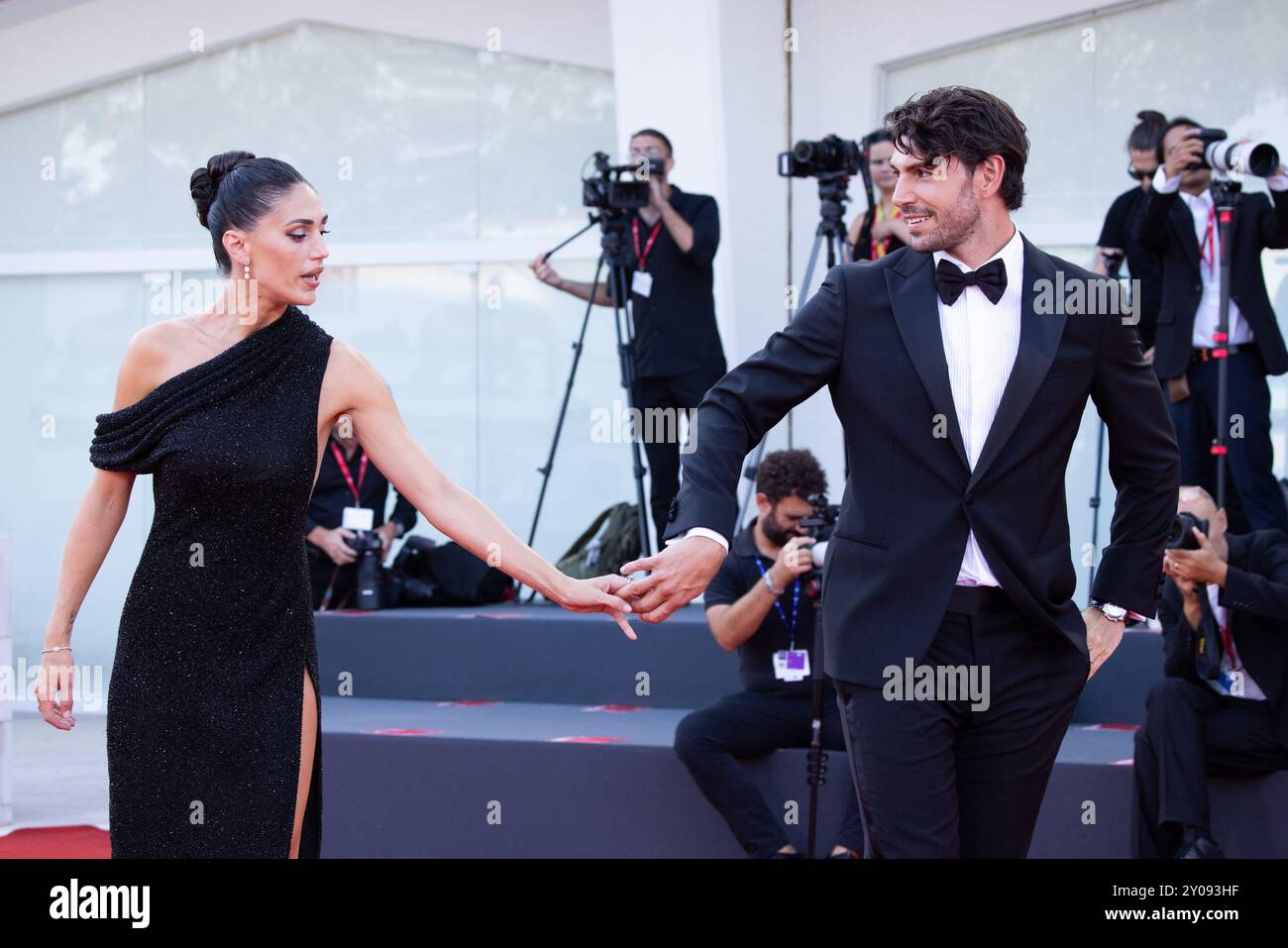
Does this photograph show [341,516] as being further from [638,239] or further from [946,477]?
Result: [946,477]

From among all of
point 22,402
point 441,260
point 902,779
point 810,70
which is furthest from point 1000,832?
point 22,402

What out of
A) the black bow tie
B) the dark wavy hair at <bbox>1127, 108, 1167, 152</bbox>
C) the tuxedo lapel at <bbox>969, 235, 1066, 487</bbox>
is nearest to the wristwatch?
the tuxedo lapel at <bbox>969, 235, 1066, 487</bbox>

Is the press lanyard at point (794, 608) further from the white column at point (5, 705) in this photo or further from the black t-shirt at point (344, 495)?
the white column at point (5, 705)

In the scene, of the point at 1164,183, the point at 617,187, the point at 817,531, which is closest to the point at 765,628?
the point at 817,531

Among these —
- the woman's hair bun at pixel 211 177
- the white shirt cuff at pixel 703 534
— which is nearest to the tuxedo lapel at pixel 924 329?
the white shirt cuff at pixel 703 534

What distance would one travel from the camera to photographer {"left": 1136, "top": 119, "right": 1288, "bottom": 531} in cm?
514

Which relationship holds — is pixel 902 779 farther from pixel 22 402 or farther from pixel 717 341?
pixel 22 402

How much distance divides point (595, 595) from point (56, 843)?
3.25 metres

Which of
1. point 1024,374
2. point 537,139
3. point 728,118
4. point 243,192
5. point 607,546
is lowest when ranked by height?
point 607,546

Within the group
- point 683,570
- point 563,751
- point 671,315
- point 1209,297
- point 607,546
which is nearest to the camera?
point 683,570

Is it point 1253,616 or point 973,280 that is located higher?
point 973,280

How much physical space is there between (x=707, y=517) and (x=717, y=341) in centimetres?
391

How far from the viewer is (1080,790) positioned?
4.16 metres

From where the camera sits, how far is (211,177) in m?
2.80
